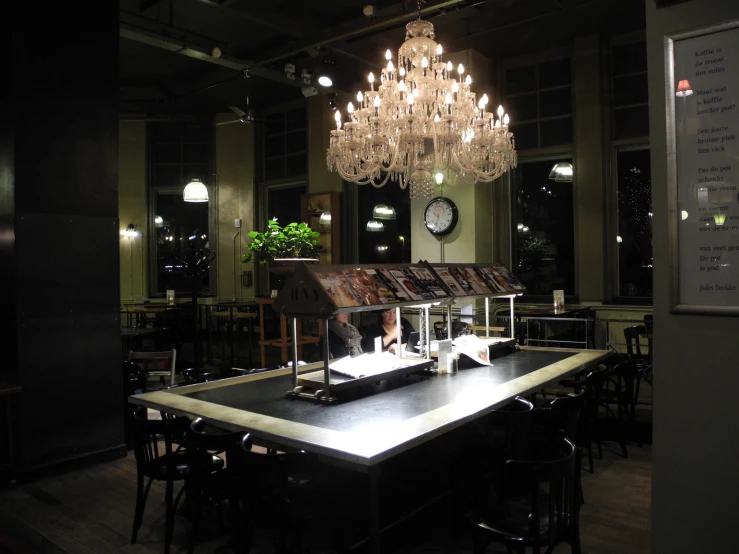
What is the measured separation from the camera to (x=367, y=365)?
3426 millimetres

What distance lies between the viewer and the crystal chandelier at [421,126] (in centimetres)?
540

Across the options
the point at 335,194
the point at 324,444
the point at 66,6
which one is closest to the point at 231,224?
the point at 335,194

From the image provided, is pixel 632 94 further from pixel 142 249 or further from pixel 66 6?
pixel 142 249

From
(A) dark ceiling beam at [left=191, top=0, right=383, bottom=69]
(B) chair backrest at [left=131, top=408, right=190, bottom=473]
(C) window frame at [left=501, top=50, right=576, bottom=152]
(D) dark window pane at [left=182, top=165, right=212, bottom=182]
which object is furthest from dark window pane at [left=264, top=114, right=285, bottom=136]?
(B) chair backrest at [left=131, top=408, right=190, bottom=473]

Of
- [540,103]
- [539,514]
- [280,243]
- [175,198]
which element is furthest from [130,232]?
[539,514]

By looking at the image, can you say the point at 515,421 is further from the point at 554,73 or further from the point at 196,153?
the point at 196,153

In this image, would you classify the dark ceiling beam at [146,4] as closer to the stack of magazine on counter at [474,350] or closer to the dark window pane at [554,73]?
the dark window pane at [554,73]

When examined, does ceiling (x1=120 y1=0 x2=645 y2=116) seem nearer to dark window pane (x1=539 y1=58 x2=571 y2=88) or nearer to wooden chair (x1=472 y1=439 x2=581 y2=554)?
dark window pane (x1=539 y1=58 x2=571 y2=88)

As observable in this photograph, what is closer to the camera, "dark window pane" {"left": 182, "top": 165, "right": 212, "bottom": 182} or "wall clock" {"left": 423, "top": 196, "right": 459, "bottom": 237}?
"wall clock" {"left": 423, "top": 196, "right": 459, "bottom": 237}

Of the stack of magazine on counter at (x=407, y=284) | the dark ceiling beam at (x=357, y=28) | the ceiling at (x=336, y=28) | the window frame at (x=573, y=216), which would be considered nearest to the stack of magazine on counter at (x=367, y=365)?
the stack of magazine on counter at (x=407, y=284)

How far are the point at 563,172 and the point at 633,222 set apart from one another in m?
1.17

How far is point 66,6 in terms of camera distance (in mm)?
4539

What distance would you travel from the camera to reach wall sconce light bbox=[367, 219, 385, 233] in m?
10.3

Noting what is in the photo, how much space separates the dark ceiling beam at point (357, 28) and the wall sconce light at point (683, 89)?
4.81 m
